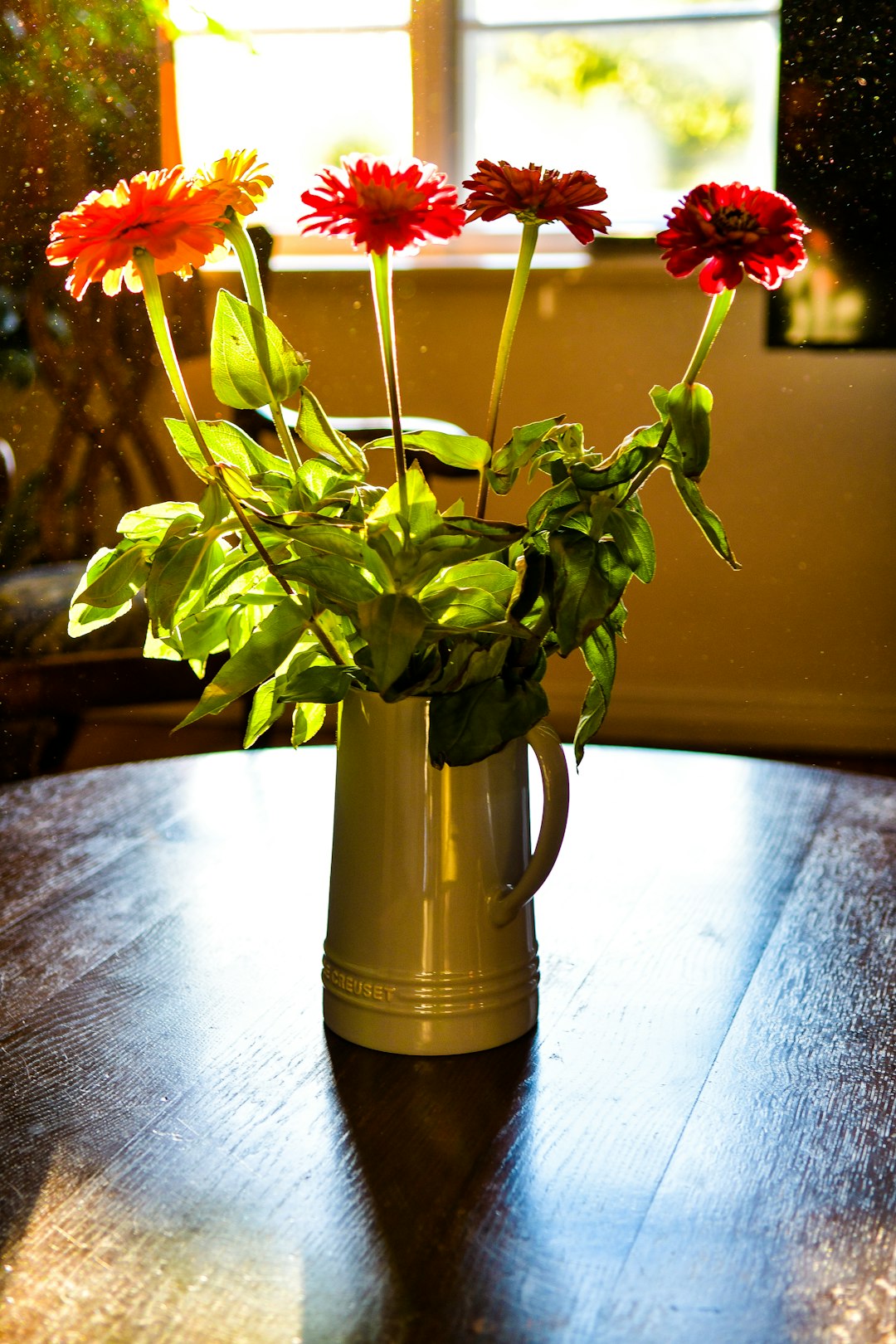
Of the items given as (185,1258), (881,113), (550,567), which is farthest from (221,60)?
(185,1258)

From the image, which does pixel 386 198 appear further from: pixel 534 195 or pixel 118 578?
pixel 118 578

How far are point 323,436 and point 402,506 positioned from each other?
9cm

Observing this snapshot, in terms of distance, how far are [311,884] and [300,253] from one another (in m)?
2.12

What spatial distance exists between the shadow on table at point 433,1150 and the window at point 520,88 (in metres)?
A: 2.33

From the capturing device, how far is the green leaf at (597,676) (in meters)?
0.65

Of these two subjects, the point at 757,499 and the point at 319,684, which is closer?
the point at 319,684

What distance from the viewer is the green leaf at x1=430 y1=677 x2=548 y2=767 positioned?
61 centimetres

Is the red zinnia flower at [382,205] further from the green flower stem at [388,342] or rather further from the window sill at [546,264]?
the window sill at [546,264]

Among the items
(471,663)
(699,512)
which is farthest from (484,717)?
(699,512)

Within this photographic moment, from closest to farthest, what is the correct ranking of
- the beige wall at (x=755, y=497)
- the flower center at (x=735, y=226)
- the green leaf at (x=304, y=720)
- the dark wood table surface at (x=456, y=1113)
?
the dark wood table surface at (x=456, y=1113) → the flower center at (x=735, y=226) → the green leaf at (x=304, y=720) → the beige wall at (x=755, y=497)

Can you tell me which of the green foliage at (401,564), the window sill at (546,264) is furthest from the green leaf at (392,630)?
the window sill at (546,264)

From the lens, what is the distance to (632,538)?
62cm

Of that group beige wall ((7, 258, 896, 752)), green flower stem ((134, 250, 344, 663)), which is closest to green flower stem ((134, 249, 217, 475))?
green flower stem ((134, 250, 344, 663))

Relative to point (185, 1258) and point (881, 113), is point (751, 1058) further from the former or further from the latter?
point (881, 113)
